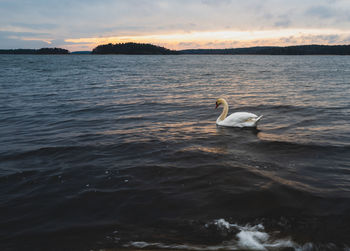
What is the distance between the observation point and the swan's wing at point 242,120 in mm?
9797

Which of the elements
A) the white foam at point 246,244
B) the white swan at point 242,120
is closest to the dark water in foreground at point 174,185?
the white foam at point 246,244

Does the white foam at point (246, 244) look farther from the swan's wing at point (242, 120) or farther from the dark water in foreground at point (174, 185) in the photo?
the swan's wing at point (242, 120)

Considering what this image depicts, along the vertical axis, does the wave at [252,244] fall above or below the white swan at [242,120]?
below

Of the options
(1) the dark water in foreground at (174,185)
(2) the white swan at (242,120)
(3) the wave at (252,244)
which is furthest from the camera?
(2) the white swan at (242,120)

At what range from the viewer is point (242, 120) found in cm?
996

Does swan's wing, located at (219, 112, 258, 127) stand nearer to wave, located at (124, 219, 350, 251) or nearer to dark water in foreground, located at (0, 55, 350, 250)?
dark water in foreground, located at (0, 55, 350, 250)

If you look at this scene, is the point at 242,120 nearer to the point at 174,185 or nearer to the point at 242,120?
the point at 242,120

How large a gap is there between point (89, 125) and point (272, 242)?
846 cm

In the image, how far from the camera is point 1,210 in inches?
188

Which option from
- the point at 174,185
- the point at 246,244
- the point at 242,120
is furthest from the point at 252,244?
the point at 242,120

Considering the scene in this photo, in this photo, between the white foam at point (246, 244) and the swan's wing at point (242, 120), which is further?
the swan's wing at point (242, 120)

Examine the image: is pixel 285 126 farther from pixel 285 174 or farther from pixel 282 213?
pixel 282 213

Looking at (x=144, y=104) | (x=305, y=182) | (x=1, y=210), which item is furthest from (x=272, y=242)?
(x=144, y=104)

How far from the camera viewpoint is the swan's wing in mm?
9797
